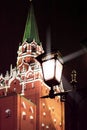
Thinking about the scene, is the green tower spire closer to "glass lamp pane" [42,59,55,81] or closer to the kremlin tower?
the kremlin tower

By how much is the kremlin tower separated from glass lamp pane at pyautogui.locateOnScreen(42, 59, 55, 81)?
38116 mm

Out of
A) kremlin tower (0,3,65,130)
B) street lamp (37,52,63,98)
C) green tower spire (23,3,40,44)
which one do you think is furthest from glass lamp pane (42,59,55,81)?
green tower spire (23,3,40,44)

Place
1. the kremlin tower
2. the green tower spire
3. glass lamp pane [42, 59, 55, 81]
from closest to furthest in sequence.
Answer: glass lamp pane [42, 59, 55, 81] → the kremlin tower → the green tower spire

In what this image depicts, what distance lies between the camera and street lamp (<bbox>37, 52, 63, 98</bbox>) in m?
6.07

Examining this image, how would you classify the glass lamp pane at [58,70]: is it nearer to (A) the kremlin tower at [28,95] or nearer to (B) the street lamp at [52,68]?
(B) the street lamp at [52,68]

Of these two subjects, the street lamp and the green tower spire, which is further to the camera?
the green tower spire

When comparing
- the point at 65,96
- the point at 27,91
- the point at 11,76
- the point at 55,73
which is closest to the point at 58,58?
the point at 55,73

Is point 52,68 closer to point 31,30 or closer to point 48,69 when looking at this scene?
point 48,69

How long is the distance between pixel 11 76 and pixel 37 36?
32.3 ft

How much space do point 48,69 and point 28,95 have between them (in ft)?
147

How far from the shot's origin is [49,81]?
6152 mm

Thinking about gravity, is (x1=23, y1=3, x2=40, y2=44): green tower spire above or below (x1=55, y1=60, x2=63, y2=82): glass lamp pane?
above

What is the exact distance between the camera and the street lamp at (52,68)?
6070 millimetres

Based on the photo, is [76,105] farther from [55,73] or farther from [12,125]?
[12,125]
